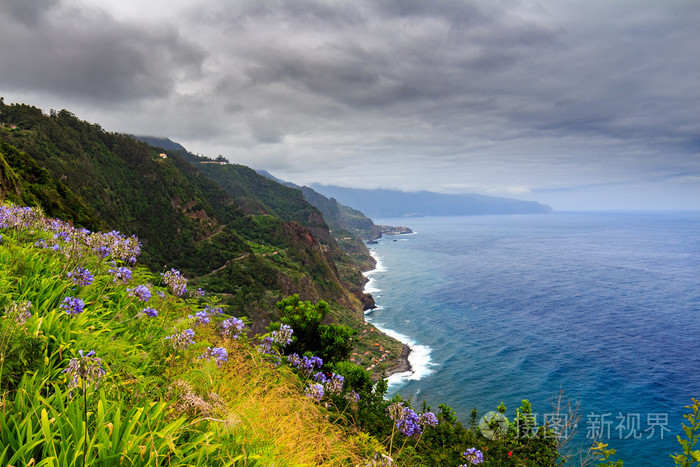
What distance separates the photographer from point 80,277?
19.3 ft

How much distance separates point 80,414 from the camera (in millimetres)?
3221

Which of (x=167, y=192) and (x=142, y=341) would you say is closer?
(x=142, y=341)

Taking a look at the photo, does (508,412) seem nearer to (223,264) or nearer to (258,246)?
(223,264)

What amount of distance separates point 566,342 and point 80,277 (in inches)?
3435

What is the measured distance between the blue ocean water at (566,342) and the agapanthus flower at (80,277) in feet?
94.7

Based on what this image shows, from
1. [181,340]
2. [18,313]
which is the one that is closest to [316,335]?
[181,340]

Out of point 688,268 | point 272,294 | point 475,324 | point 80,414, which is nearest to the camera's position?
point 80,414

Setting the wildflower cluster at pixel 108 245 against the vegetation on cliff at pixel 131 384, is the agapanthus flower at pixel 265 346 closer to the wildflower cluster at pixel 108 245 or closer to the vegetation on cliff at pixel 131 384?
the vegetation on cliff at pixel 131 384

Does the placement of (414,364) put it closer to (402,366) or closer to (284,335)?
(402,366)

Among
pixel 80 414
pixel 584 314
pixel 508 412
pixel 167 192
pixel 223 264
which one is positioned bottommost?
pixel 508 412

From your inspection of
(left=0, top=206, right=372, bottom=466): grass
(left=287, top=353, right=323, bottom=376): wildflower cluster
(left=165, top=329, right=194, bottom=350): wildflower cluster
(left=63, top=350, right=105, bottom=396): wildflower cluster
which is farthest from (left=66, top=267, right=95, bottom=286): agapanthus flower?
(left=287, top=353, right=323, bottom=376): wildflower cluster

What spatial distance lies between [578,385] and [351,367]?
60976 mm

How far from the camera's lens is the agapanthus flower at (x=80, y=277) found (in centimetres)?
576

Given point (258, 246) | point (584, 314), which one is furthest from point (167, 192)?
point (584, 314)
